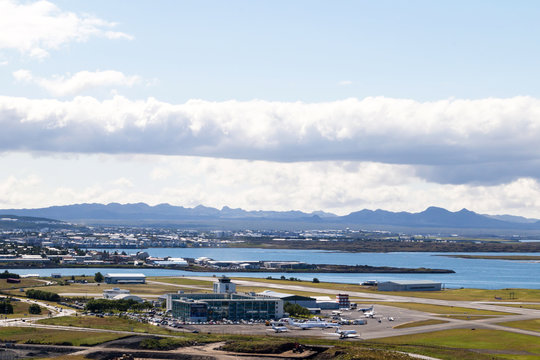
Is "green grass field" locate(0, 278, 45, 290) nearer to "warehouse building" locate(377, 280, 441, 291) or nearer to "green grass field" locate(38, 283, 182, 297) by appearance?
"green grass field" locate(38, 283, 182, 297)

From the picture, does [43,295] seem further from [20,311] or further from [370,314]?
[370,314]

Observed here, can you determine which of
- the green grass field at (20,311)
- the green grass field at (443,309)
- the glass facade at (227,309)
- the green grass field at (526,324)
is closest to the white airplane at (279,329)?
the glass facade at (227,309)

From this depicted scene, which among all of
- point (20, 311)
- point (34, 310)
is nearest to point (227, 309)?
point (34, 310)

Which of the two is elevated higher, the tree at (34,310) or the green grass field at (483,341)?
the tree at (34,310)

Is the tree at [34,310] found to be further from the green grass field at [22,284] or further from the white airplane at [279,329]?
the green grass field at [22,284]

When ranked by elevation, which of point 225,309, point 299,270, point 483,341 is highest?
point 225,309

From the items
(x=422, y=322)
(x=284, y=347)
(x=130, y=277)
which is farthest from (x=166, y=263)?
(x=284, y=347)

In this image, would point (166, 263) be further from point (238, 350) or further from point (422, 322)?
point (238, 350)
